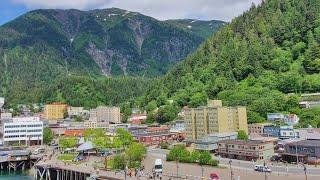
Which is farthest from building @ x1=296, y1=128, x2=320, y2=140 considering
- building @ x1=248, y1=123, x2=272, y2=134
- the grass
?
the grass

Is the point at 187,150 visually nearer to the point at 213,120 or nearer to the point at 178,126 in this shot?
the point at 213,120

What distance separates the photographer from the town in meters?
76.2

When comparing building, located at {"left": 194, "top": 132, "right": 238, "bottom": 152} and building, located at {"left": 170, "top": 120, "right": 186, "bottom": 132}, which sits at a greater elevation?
building, located at {"left": 170, "top": 120, "right": 186, "bottom": 132}

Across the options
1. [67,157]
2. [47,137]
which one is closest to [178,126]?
[47,137]

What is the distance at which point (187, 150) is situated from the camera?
9569cm

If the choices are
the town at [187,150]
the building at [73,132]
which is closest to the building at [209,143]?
the town at [187,150]

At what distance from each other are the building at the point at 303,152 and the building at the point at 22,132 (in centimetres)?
9176

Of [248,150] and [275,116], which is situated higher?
[275,116]

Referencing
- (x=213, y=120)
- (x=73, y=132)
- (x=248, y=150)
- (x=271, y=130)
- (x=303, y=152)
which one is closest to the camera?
(x=303, y=152)

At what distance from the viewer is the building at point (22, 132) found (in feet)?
483

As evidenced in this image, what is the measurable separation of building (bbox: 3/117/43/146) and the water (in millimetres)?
42773

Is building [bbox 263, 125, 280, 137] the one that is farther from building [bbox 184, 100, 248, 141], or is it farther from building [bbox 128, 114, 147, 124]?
building [bbox 128, 114, 147, 124]

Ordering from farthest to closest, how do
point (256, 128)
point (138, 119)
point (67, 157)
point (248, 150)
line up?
point (138, 119)
point (256, 128)
point (67, 157)
point (248, 150)

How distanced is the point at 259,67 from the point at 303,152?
81.2 meters
